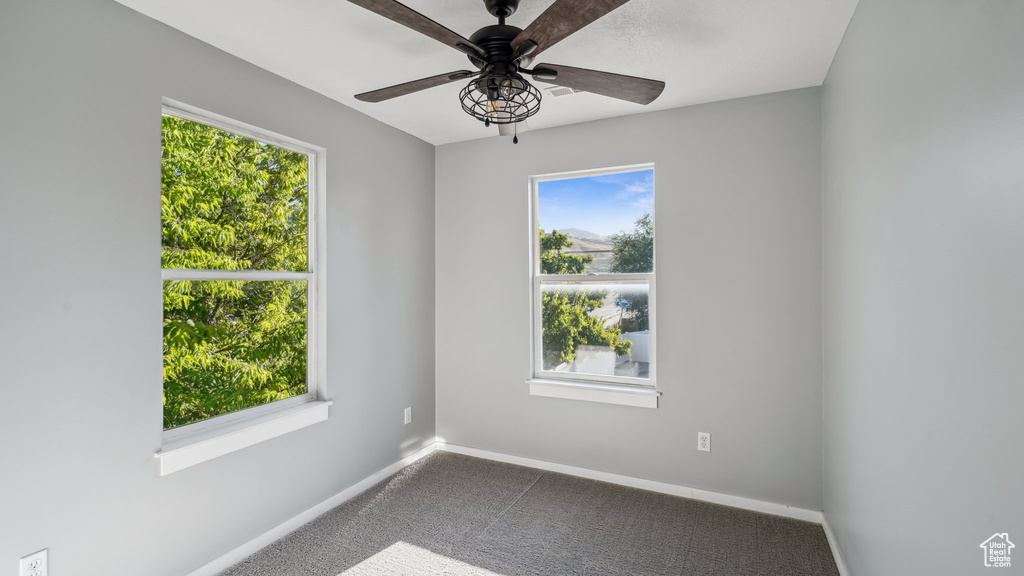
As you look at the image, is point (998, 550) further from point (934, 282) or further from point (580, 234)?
point (580, 234)

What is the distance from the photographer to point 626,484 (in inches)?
125

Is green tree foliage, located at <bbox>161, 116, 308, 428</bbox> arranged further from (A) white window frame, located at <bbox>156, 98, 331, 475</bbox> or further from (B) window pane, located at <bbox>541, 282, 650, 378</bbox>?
(B) window pane, located at <bbox>541, 282, 650, 378</bbox>

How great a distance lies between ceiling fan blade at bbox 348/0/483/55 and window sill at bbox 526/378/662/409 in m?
2.31

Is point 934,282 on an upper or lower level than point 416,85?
lower

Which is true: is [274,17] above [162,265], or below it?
above

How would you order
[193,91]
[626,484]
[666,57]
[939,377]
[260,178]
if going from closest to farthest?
[939,377]
[193,91]
[666,57]
[260,178]
[626,484]

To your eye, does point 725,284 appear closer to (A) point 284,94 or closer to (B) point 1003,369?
(B) point 1003,369

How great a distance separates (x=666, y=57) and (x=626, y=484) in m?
2.63

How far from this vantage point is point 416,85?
187 centimetres

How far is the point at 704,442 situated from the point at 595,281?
1.27m

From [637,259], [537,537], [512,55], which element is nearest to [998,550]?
[512,55]

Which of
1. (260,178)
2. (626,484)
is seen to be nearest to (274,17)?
(260,178)

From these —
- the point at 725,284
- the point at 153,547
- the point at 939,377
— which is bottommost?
the point at 153,547

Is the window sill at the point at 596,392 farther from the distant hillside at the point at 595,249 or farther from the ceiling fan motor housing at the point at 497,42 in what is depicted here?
the ceiling fan motor housing at the point at 497,42
